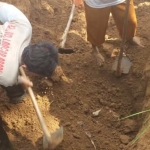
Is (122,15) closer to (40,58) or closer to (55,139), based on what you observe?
(40,58)

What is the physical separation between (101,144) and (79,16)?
1863 mm

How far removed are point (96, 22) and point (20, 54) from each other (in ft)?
3.27

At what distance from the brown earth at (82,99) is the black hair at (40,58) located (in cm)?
66

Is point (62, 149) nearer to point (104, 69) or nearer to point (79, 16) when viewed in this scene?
point (104, 69)

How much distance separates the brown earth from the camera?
8.70ft

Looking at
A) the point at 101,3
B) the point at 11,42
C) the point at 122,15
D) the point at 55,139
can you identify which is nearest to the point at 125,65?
the point at 122,15

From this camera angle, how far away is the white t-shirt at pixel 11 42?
7.29ft

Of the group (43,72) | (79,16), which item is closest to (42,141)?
(43,72)

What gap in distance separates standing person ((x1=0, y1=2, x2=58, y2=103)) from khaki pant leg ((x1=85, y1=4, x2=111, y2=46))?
76 centimetres

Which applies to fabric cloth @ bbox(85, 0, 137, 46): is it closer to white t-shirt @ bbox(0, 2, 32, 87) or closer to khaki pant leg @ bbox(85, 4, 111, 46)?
khaki pant leg @ bbox(85, 4, 111, 46)

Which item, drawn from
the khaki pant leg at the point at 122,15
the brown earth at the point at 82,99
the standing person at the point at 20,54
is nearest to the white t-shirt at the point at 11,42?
the standing person at the point at 20,54

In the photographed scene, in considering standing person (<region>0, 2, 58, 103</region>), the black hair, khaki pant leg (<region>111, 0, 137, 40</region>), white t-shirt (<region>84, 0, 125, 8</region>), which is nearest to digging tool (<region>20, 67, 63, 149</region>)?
standing person (<region>0, 2, 58, 103</region>)

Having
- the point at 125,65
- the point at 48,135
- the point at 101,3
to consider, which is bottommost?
the point at 48,135

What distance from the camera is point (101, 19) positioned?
3023 millimetres
